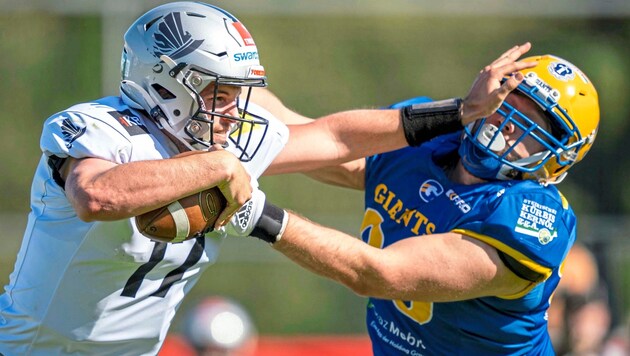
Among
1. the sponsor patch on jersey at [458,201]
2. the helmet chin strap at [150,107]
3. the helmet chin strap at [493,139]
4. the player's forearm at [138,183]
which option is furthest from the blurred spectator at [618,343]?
the player's forearm at [138,183]

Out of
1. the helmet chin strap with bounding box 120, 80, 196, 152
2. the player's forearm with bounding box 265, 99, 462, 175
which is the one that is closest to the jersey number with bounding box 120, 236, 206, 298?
the helmet chin strap with bounding box 120, 80, 196, 152

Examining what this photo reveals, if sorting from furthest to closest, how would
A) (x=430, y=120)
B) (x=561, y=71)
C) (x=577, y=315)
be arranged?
(x=577, y=315)
(x=561, y=71)
(x=430, y=120)

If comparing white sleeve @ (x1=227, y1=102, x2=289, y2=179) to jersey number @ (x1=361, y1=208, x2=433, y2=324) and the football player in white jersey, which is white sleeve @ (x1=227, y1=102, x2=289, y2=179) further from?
jersey number @ (x1=361, y1=208, x2=433, y2=324)

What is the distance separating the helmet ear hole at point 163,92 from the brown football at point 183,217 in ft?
1.57

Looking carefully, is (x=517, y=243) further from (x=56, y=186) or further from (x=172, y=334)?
(x=172, y=334)

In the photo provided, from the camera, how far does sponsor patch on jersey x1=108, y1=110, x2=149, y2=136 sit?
133 inches

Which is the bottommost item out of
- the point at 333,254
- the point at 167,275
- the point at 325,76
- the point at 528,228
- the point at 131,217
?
the point at 325,76

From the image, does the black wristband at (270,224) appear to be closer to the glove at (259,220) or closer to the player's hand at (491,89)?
the glove at (259,220)

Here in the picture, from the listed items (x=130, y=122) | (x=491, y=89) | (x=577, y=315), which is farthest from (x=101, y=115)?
(x=577, y=315)

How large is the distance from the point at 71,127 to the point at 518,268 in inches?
65.5

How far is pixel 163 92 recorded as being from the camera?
11.5 ft

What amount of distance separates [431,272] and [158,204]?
1191mm

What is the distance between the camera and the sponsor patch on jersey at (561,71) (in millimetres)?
4156

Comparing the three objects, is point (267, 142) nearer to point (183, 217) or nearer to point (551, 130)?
point (183, 217)
